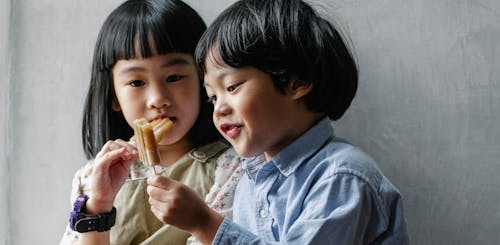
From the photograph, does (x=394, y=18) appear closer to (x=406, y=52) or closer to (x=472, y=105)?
(x=406, y=52)

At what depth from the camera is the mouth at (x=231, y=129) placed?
123 cm

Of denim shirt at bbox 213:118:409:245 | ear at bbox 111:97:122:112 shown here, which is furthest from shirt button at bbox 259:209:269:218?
ear at bbox 111:97:122:112

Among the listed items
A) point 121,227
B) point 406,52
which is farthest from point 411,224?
point 121,227

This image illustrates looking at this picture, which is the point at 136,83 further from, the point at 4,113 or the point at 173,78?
the point at 4,113

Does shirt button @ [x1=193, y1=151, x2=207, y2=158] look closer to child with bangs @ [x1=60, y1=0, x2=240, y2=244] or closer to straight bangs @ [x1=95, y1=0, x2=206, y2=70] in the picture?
child with bangs @ [x1=60, y1=0, x2=240, y2=244]

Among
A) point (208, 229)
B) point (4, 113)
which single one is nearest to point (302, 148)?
point (208, 229)

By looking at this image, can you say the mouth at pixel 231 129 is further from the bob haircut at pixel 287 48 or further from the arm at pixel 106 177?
the arm at pixel 106 177

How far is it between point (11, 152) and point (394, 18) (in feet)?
3.42

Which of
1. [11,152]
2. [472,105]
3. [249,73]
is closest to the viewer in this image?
[249,73]

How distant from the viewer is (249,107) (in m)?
1.19

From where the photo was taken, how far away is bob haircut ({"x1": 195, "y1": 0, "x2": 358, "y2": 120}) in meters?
1.20

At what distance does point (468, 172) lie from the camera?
1.38 metres

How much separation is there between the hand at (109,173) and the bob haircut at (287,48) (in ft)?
0.86

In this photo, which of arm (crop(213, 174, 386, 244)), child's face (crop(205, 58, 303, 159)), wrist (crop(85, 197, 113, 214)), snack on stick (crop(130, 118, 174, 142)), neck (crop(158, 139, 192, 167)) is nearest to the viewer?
arm (crop(213, 174, 386, 244))
